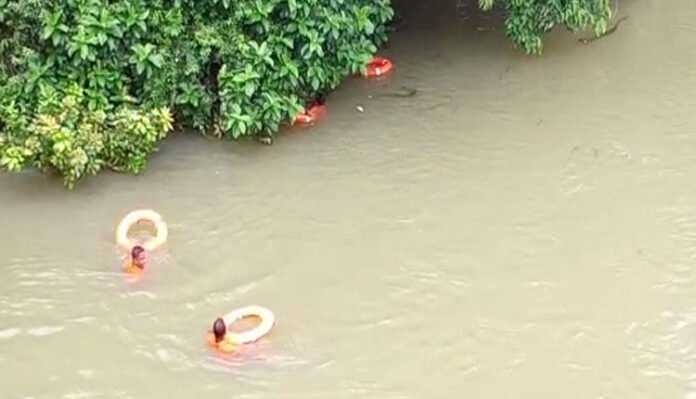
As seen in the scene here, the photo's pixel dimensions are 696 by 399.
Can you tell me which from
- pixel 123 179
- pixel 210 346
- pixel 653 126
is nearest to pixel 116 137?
pixel 123 179

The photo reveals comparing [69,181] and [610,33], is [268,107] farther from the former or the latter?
[610,33]

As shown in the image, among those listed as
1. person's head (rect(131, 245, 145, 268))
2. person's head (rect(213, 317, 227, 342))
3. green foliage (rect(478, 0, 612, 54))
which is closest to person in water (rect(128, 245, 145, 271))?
person's head (rect(131, 245, 145, 268))

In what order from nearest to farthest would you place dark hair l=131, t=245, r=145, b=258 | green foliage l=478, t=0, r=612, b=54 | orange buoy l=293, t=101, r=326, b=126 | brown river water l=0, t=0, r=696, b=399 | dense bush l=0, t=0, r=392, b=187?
brown river water l=0, t=0, r=696, b=399 < dark hair l=131, t=245, r=145, b=258 < dense bush l=0, t=0, r=392, b=187 < orange buoy l=293, t=101, r=326, b=126 < green foliage l=478, t=0, r=612, b=54

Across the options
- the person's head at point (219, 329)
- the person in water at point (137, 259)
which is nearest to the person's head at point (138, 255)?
the person in water at point (137, 259)

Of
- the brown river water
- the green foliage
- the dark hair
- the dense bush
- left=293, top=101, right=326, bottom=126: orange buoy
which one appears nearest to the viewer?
the brown river water

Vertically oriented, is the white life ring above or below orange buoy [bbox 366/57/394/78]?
below

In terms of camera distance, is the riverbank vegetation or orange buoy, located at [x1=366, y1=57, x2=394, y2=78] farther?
orange buoy, located at [x1=366, y1=57, x2=394, y2=78]

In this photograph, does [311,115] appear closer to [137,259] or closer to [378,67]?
[378,67]

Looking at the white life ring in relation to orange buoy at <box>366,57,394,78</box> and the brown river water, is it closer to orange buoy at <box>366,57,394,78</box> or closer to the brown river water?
the brown river water
